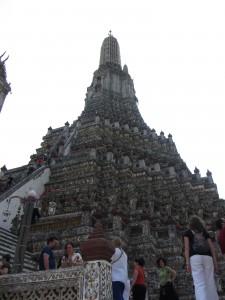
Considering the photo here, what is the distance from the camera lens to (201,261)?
6.49 m

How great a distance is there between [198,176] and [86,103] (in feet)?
67.6

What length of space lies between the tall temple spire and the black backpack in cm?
4996

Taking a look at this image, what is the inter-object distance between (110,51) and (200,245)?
177 ft

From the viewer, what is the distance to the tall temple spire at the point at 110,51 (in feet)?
181

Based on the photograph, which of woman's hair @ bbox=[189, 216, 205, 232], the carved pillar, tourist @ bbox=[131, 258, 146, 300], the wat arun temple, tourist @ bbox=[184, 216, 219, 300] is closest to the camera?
the carved pillar

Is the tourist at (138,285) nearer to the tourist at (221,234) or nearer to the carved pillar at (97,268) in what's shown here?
the carved pillar at (97,268)

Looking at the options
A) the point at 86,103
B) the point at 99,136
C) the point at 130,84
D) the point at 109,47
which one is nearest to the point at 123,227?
the point at 99,136

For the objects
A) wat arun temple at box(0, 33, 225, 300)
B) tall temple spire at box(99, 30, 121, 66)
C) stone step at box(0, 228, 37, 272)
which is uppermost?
tall temple spire at box(99, 30, 121, 66)

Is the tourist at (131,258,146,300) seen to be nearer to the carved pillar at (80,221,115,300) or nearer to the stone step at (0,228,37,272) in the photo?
the carved pillar at (80,221,115,300)

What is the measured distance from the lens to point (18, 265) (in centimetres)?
807

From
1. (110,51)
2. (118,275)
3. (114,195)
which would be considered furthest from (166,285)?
(110,51)

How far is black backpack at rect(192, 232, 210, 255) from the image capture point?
258 inches

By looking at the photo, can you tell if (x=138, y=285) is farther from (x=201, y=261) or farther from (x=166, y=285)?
(x=201, y=261)

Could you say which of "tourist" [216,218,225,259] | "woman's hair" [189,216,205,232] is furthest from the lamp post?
"tourist" [216,218,225,259]
